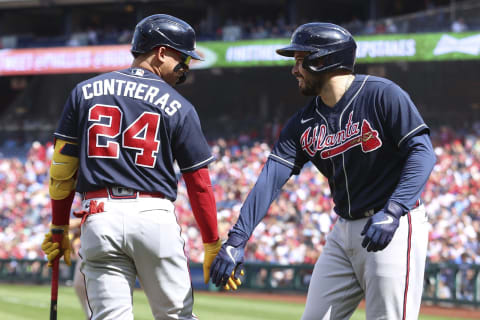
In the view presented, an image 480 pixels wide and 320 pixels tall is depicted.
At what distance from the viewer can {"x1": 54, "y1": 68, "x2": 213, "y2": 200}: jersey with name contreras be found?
3814 millimetres

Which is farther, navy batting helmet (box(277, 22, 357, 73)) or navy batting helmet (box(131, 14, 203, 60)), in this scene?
navy batting helmet (box(131, 14, 203, 60))

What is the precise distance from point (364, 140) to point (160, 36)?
123cm

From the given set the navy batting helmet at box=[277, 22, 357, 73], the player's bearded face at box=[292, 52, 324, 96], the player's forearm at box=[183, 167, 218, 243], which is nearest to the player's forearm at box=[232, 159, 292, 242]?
the player's forearm at box=[183, 167, 218, 243]

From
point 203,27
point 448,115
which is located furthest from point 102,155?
point 203,27

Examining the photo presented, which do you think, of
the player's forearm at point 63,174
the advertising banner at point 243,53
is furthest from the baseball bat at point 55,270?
the advertising banner at point 243,53

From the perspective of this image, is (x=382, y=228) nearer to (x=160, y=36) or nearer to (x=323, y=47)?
(x=323, y=47)

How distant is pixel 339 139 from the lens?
3891mm

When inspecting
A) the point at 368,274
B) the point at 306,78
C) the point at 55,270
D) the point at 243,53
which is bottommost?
the point at 55,270

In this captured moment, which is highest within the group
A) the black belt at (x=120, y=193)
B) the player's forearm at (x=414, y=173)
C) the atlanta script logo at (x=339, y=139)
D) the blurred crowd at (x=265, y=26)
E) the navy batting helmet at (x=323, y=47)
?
the blurred crowd at (x=265, y=26)

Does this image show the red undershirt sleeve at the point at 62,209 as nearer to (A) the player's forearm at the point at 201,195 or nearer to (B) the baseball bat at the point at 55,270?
(B) the baseball bat at the point at 55,270

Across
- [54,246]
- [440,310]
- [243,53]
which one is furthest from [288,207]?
[54,246]

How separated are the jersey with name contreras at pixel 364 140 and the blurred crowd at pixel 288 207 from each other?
31.8ft

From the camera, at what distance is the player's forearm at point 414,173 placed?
3578mm

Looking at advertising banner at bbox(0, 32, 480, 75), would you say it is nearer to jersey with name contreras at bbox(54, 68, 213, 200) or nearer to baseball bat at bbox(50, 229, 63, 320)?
baseball bat at bbox(50, 229, 63, 320)
